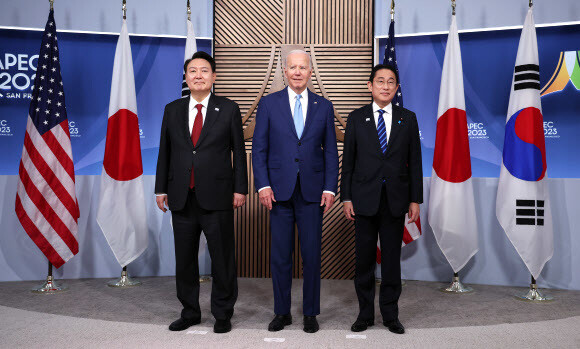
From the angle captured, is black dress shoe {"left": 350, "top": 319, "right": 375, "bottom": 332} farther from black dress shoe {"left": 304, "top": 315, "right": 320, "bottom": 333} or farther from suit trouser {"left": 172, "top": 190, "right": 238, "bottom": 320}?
suit trouser {"left": 172, "top": 190, "right": 238, "bottom": 320}

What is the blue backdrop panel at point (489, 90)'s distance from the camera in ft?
15.7

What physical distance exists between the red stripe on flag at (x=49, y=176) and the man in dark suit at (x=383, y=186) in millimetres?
2651

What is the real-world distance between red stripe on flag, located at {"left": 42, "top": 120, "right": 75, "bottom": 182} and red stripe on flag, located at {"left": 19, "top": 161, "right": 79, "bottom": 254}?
294mm

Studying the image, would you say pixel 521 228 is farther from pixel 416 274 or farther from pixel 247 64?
pixel 247 64

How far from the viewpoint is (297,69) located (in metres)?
2.90

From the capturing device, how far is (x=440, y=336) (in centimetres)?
286

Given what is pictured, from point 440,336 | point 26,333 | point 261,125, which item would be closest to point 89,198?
point 26,333

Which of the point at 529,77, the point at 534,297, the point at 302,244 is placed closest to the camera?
the point at 302,244

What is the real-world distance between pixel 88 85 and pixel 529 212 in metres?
4.64

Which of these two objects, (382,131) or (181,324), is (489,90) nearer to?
(382,131)

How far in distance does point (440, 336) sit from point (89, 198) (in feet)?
11.7

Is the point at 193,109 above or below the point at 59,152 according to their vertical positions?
above

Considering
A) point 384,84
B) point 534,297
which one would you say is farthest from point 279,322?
point 534,297

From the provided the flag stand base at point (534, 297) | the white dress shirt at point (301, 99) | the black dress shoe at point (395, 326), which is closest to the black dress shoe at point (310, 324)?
the black dress shoe at point (395, 326)
